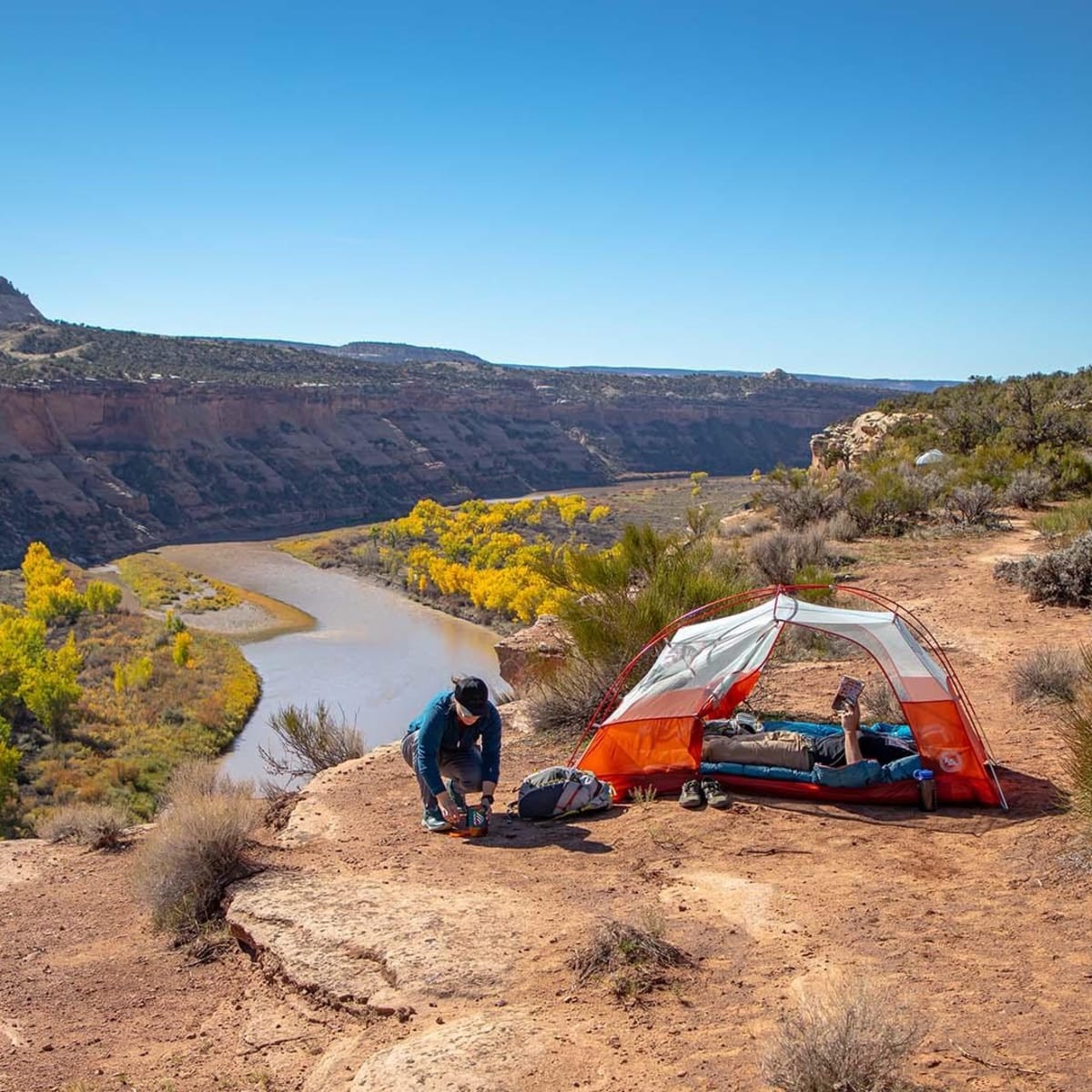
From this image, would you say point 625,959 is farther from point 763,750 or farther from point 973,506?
point 973,506

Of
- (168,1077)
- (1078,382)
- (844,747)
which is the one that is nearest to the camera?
(168,1077)

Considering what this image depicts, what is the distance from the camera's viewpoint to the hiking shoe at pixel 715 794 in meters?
6.65

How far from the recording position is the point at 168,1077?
165 inches

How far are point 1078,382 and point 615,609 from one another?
899 inches

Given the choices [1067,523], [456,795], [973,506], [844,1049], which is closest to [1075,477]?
[973,506]

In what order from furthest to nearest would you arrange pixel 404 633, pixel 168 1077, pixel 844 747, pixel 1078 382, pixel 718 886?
pixel 404 633, pixel 1078 382, pixel 844 747, pixel 718 886, pixel 168 1077

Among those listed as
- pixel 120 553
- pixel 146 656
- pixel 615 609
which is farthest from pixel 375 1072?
pixel 120 553

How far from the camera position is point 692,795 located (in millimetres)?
6766

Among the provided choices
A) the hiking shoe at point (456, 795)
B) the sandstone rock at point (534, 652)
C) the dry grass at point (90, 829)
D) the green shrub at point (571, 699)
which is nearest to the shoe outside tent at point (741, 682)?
the hiking shoe at point (456, 795)

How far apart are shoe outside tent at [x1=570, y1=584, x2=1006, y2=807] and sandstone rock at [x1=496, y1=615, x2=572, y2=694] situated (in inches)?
118

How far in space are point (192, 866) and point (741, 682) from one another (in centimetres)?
418

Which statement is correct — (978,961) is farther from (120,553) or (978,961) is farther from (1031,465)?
(120,553)

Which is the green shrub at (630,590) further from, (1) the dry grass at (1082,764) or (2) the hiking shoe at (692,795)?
(1) the dry grass at (1082,764)

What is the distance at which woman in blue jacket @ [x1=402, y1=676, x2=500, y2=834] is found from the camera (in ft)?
21.1
